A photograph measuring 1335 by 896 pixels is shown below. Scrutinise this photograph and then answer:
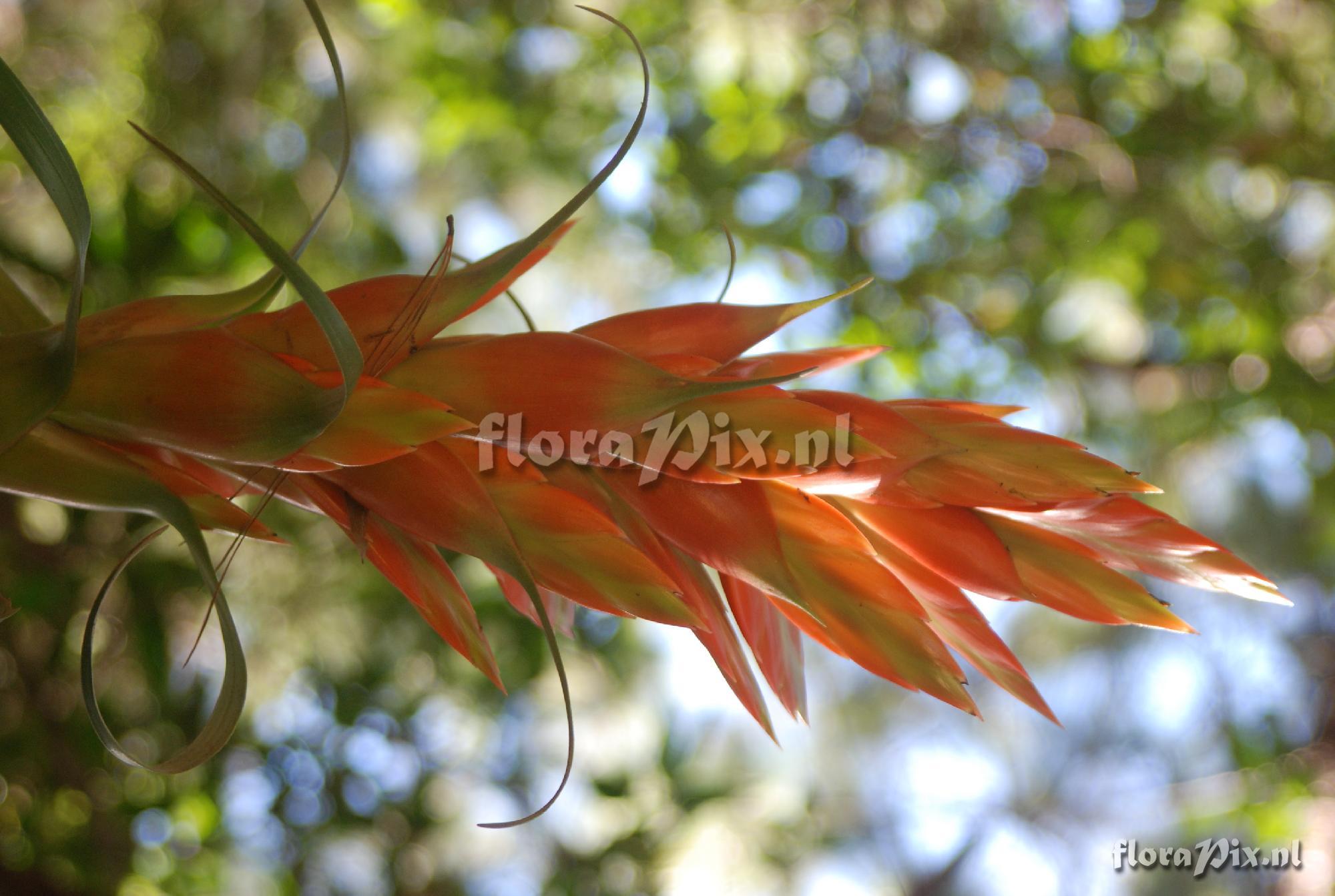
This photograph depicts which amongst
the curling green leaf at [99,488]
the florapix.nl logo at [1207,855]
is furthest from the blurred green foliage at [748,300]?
the curling green leaf at [99,488]

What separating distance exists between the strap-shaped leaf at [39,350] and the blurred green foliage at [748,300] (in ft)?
1.83

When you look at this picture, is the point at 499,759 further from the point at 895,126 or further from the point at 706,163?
the point at 895,126

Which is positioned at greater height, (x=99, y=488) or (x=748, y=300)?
(x=748, y=300)

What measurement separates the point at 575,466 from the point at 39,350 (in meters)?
0.09

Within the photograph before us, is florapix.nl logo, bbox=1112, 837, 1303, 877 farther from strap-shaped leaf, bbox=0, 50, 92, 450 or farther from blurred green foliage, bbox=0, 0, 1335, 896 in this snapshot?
strap-shaped leaf, bbox=0, 50, 92, 450

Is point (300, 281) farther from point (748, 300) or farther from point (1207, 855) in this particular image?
point (1207, 855)

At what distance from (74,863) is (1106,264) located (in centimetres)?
114

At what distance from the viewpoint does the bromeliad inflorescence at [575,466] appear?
0.14 metres

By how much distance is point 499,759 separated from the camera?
892mm

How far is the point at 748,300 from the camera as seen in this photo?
1.07 metres

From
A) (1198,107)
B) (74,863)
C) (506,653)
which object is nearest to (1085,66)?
(1198,107)

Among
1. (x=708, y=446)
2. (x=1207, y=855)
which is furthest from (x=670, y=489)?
(x=1207, y=855)

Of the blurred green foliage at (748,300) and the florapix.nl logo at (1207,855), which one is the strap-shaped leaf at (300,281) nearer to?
the blurred green foliage at (748,300)

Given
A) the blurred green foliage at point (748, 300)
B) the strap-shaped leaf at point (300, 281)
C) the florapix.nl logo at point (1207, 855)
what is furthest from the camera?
the florapix.nl logo at point (1207, 855)
